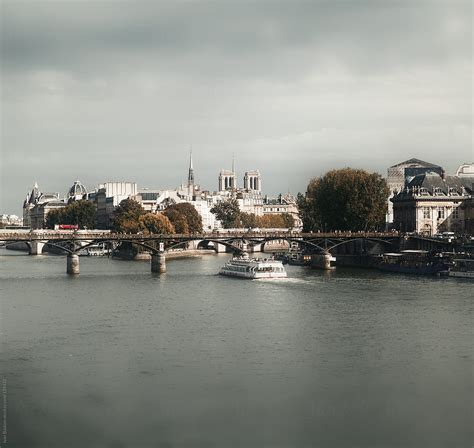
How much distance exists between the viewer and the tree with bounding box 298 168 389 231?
3150 inches

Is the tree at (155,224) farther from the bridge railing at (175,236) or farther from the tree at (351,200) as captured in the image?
the bridge railing at (175,236)

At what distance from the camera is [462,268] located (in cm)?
6381

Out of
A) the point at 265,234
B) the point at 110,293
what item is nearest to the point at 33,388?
the point at 110,293

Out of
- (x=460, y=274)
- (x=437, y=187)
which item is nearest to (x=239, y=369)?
(x=460, y=274)

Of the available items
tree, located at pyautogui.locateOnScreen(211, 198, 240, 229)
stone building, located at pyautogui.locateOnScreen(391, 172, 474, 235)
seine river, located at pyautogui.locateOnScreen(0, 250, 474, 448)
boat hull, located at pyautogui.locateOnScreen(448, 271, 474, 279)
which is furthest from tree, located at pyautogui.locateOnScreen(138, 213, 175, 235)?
seine river, located at pyautogui.locateOnScreen(0, 250, 474, 448)

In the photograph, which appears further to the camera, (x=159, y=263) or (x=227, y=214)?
(x=227, y=214)

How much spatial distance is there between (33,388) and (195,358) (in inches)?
249

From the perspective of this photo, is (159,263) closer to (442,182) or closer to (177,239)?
(177,239)

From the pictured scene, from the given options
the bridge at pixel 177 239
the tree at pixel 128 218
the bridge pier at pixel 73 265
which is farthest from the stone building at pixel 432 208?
the tree at pixel 128 218

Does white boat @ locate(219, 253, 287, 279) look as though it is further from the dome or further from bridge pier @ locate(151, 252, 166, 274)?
the dome

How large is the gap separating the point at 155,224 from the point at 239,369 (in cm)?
7287

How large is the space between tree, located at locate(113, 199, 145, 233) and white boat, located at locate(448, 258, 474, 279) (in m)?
45.2

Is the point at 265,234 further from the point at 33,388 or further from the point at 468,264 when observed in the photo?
the point at 33,388

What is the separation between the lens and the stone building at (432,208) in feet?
270
